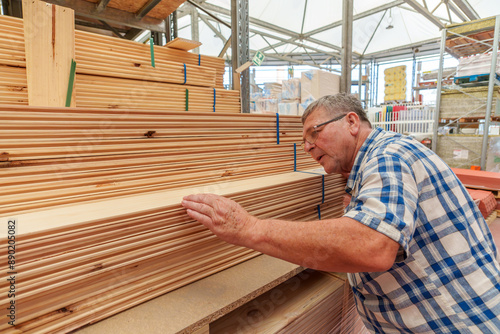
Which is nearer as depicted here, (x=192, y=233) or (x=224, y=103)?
(x=192, y=233)

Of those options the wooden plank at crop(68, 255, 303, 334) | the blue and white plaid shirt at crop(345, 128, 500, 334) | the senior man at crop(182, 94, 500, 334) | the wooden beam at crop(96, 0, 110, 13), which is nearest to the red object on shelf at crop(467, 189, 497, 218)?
the senior man at crop(182, 94, 500, 334)

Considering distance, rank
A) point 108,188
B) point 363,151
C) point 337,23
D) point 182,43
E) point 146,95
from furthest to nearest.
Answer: point 337,23, point 182,43, point 146,95, point 363,151, point 108,188

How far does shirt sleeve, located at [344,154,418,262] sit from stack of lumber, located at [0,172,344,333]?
0.57 m

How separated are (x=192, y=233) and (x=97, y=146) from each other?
0.54m

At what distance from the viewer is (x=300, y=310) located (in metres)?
1.49

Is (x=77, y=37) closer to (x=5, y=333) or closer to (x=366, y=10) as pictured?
(x=5, y=333)

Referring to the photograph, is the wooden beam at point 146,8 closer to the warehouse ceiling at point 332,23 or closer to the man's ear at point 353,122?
the warehouse ceiling at point 332,23

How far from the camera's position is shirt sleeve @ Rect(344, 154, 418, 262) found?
0.89 m

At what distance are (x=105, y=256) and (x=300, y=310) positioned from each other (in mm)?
1060

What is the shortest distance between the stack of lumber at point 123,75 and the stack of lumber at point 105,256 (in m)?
1.24

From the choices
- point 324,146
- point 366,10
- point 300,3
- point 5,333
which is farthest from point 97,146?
point 366,10

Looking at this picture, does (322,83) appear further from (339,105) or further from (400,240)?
(400,240)

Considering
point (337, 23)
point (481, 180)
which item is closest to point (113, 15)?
point (481, 180)

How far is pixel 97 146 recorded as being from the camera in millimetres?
1128
